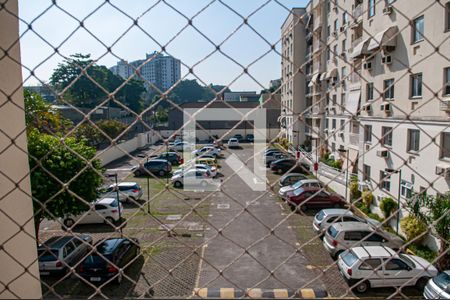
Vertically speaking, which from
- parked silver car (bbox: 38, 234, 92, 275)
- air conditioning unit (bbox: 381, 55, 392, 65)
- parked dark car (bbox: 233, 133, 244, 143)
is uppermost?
air conditioning unit (bbox: 381, 55, 392, 65)

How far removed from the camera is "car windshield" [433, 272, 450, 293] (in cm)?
381

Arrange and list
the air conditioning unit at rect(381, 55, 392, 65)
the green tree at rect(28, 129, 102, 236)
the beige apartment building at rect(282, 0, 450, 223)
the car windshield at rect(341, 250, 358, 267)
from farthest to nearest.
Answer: the air conditioning unit at rect(381, 55, 392, 65), the beige apartment building at rect(282, 0, 450, 223), the car windshield at rect(341, 250, 358, 267), the green tree at rect(28, 129, 102, 236)

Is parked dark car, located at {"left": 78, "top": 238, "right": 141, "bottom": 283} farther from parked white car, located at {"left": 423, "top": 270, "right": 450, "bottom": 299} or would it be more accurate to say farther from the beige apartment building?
parked white car, located at {"left": 423, "top": 270, "right": 450, "bottom": 299}

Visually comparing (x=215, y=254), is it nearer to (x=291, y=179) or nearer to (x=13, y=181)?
(x=13, y=181)

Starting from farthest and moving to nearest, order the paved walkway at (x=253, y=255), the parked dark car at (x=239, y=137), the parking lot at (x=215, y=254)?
1. the parked dark car at (x=239, y=137)
2. the paved walkway at (x=253, y=255)
3. the parking lot at (x=215, y=254)

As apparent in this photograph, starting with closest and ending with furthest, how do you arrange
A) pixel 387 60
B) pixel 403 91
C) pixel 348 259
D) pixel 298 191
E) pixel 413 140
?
pixel 348 259 → pixel 413 140 → pixel 403 91 → pixel 387 60 → pixel 298 191

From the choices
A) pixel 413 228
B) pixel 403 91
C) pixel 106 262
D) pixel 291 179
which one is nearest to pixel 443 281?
pixel 413 228

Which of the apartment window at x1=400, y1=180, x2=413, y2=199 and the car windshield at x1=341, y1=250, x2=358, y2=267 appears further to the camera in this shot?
the apartment window at x1=400, y1=180, x2=413, y2=199

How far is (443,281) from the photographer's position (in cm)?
393

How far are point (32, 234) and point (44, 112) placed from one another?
4.71m

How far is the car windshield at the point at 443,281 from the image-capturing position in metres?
3.81

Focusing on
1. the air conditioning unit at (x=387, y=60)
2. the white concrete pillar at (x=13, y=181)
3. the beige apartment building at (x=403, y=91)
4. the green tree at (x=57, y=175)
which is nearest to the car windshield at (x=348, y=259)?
the beige apartment building at (x=403, y=91)

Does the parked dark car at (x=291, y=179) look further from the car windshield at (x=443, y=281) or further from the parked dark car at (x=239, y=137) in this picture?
the parked dark car at (x=239, y=137)

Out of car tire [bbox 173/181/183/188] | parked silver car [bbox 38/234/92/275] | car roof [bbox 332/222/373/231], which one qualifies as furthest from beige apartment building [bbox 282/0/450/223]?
car tire [bbox 173/181/183/188]
